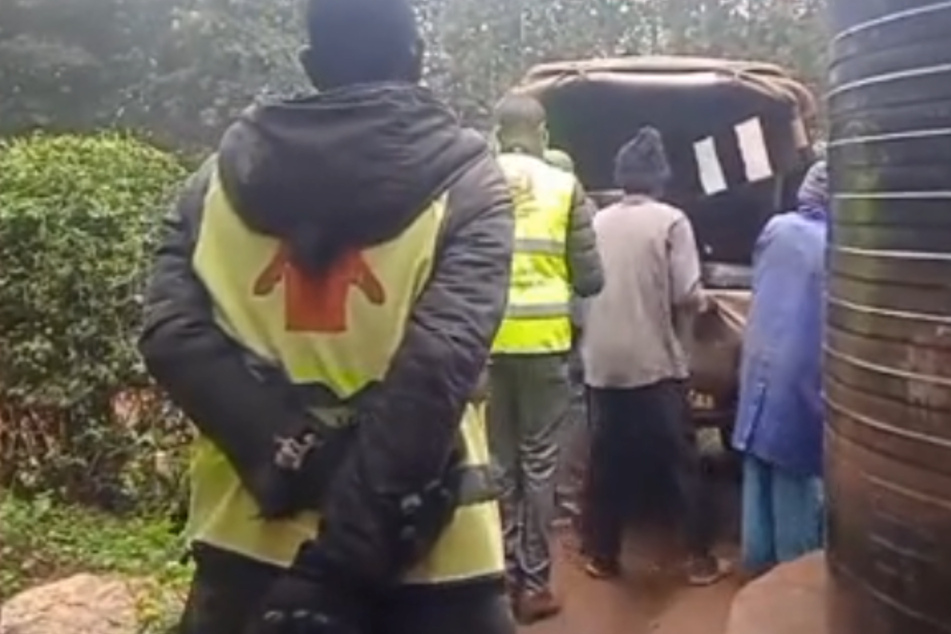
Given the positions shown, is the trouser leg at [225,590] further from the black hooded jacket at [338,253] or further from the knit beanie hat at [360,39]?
the knit beanie hat at [360,39]

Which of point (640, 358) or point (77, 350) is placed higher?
point (77, 350)

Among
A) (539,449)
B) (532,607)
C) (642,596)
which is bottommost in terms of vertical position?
(642,596)

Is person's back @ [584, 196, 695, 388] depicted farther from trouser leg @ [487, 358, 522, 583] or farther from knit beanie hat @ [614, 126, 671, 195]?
trouser leg @ [487, 358, 522, 583]

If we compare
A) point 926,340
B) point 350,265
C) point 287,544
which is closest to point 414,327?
point 350,265

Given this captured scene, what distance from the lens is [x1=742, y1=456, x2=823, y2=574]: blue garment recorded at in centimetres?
645

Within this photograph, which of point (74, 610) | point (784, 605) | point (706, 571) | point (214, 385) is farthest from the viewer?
point (706, 571)

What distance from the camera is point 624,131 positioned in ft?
33.9

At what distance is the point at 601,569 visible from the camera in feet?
25.3

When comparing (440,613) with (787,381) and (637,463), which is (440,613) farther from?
(637,463)

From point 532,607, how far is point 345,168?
413 cm

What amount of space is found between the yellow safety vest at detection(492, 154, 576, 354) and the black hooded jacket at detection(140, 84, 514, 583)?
10.6 feet

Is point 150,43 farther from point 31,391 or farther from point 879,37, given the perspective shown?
point 879,37

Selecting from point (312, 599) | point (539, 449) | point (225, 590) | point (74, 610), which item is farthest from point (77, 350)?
point (312, 599)

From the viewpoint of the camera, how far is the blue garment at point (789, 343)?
6.09 m
